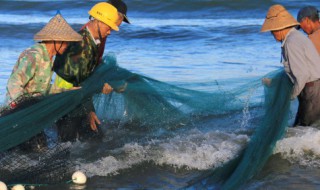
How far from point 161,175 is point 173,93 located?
940mm

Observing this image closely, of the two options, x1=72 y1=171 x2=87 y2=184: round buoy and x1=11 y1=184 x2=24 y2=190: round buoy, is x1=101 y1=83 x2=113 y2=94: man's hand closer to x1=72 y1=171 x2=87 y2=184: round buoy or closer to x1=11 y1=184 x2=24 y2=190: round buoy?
x1=72 y1=171 x2=87 y2=184: round buoy

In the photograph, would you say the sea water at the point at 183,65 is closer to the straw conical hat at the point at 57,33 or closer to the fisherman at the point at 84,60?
the fisherman at the point at 84,60

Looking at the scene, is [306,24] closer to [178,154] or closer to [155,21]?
[178,154]

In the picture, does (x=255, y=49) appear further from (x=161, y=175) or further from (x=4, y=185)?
(x=4, y=185)

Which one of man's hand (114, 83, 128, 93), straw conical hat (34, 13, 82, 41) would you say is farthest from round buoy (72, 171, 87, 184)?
straw conical hat (34, 13, 82, 41)

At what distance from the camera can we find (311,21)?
7.55 metres

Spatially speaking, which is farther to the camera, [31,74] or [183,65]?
[183,65]

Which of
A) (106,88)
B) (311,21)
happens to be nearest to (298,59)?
(311,21)

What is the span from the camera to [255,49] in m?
14.4

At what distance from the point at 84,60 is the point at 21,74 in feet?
2.51

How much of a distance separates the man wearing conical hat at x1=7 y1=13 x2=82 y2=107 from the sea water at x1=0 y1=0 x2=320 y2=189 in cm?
90

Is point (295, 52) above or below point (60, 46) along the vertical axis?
below

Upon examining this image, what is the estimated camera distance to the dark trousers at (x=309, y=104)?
689 centimetres

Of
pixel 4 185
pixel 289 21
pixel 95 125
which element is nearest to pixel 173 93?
pixel 95 125
